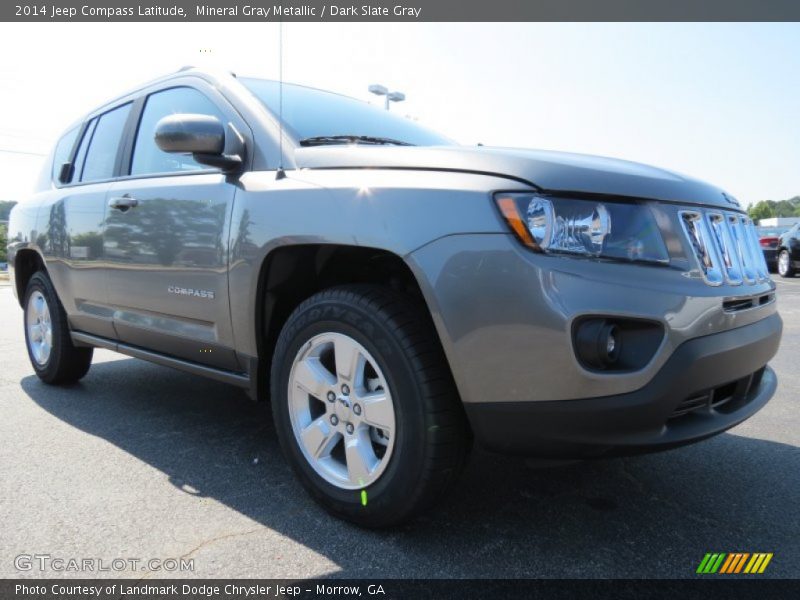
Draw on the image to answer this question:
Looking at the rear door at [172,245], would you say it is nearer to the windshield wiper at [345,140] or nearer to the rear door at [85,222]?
the rear door at [85,222]

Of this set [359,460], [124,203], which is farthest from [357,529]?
[124,203]

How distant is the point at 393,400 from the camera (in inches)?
76.2

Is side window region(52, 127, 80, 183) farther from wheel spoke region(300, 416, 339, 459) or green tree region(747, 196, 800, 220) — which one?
green tree region(747, 196, 800, 220)

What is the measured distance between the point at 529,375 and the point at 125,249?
7.48 feet

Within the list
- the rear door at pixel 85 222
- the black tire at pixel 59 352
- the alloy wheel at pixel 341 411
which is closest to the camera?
the alloy wheel at pixel 341 411

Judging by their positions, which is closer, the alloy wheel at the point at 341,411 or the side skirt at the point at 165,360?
the alloy wheel at the point at 341,411

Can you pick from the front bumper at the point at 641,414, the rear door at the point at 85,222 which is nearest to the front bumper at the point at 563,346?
the front bumper at the point at 641,414

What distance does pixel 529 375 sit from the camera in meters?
1.72

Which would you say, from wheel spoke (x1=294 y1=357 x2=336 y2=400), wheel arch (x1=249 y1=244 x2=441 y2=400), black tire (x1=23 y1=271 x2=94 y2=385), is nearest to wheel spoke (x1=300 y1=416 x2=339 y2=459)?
wheel spoke (x1=294 y1=357 x2=336 y2=400)

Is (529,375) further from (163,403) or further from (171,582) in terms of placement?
(163,403)

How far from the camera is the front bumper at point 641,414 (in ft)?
5.47

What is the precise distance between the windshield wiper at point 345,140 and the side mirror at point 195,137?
342mm

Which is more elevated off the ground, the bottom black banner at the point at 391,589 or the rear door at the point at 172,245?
the rear door at the point at 172,245

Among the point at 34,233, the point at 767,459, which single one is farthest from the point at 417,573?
the point at 34,233
